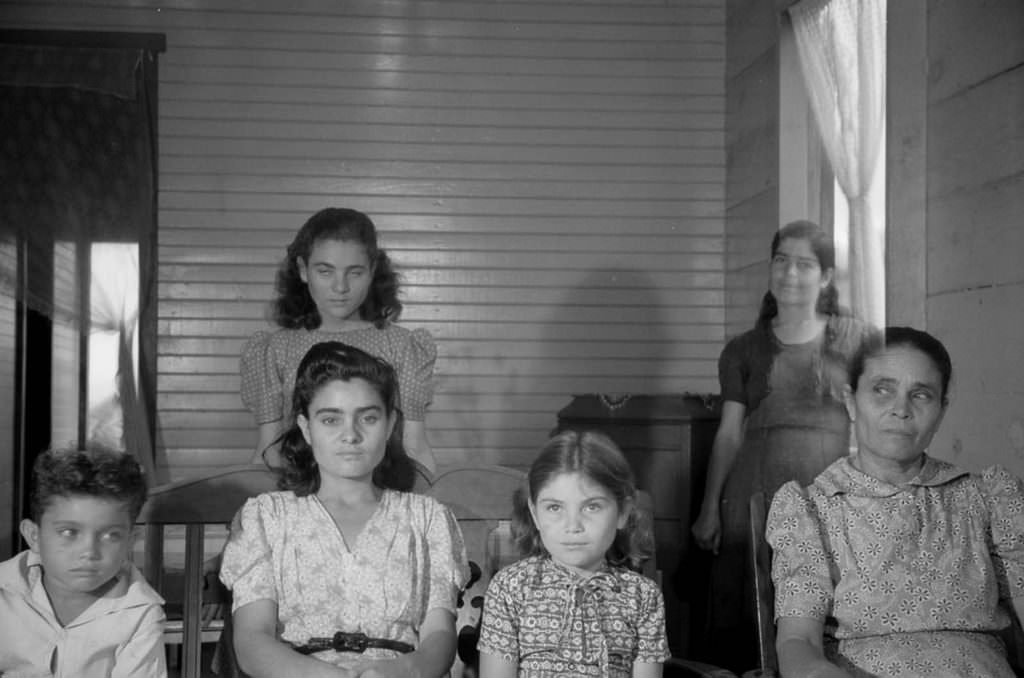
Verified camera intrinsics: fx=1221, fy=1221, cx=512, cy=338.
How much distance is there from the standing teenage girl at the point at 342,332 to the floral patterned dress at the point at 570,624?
32.4 inches

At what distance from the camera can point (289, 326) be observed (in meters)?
3.19

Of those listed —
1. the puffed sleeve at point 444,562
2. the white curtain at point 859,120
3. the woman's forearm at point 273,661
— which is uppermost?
the white curtain at point 859,120

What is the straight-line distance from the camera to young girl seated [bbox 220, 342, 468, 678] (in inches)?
92.8

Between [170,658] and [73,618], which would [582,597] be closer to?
[73,618]

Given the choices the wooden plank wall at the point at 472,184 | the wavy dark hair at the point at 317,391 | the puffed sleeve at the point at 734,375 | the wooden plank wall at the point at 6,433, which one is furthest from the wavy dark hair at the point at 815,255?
the wooden plank wall at the point at 6,433

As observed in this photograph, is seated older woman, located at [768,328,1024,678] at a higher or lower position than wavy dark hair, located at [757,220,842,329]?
lower

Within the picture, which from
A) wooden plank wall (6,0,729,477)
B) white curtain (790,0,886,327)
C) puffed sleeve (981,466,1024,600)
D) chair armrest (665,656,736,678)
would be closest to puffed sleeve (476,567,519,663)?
chair armrest (665,656,736,678)

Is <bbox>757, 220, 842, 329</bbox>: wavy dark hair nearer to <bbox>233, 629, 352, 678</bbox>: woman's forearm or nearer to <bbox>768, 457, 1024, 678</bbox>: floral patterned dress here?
Answer: <bbox>768, 457, 1024, 678</bbox>: floral patterned dress

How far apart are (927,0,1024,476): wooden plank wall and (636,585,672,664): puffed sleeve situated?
96cm

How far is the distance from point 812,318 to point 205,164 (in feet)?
6.64

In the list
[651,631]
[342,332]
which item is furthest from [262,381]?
[651,631]

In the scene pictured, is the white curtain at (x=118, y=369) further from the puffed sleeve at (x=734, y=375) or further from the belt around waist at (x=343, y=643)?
the puffed sleeve at (x=734, y=375)

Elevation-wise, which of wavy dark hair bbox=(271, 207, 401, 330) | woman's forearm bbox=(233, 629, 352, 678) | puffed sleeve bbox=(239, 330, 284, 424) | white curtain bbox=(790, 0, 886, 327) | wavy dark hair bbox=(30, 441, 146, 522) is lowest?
woman's forearm bbox=(233, 629, 352, 678)

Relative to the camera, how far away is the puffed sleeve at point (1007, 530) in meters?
2.37
